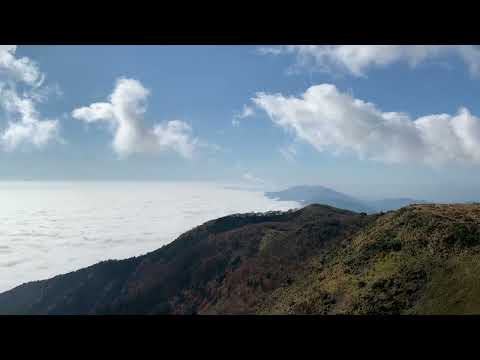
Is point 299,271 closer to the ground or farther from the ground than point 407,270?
closer to the ground

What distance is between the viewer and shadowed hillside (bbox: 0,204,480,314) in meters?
22.4

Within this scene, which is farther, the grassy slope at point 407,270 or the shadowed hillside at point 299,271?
the shadowed hillside at point 299,271

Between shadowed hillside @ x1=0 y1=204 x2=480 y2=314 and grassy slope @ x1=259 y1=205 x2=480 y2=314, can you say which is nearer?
grassy slope @ x1=259 y1=205 x2=480 y2=314

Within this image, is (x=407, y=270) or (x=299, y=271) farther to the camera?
(x=299, y=271)

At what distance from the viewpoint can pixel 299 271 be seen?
58.2m

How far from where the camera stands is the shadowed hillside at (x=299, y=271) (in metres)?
22.4
